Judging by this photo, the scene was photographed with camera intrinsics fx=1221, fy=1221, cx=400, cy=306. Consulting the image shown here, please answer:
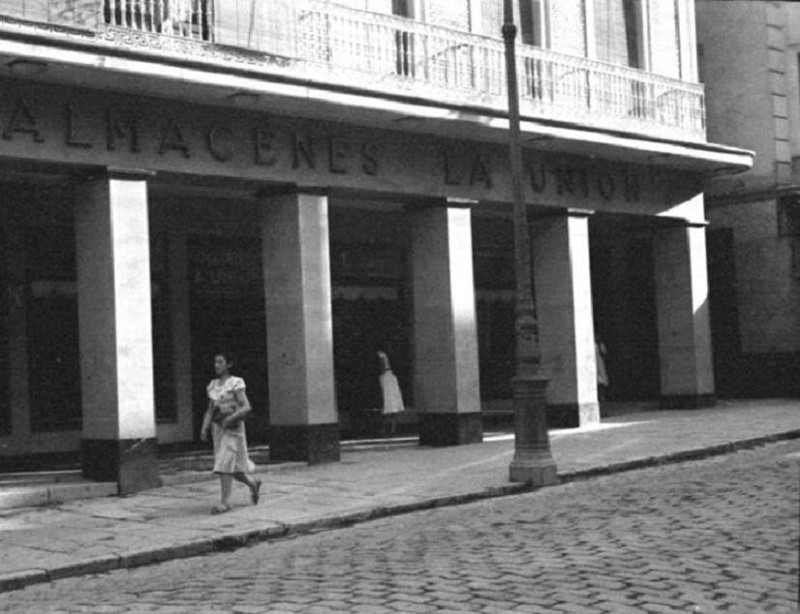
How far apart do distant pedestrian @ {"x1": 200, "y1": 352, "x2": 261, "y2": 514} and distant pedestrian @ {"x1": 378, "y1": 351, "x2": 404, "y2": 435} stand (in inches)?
349

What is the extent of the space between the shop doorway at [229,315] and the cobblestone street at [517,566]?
29.1ft

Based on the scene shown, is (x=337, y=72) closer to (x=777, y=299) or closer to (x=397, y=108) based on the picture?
(x=397, y=108)

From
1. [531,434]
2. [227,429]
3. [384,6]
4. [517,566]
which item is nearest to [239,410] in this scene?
[227,429]

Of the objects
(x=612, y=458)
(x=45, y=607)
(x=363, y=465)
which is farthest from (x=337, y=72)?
(x=45, y=607)

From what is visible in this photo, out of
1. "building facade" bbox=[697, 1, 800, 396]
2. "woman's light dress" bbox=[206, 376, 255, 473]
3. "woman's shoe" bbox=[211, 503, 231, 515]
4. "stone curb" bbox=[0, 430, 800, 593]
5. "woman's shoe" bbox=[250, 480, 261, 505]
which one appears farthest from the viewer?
"building facade" bbox=[697, 1, 800, 396]

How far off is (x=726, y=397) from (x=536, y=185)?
9.24 m

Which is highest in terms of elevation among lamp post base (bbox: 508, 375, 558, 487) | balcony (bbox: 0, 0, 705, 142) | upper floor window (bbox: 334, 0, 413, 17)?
upper floor window (bbox: 334, 0, 413, 17)

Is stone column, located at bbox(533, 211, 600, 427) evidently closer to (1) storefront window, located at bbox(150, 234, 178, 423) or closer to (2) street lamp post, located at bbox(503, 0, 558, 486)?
(1) storefront window, located at bbox(150, 234, 178, 423)

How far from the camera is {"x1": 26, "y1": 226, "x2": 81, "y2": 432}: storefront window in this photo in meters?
18.3

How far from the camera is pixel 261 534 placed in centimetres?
1159

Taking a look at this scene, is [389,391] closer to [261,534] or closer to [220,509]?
[220,509]

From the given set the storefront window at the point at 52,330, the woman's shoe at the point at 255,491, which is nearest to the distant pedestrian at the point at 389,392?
the storefront window at the point at 52,330

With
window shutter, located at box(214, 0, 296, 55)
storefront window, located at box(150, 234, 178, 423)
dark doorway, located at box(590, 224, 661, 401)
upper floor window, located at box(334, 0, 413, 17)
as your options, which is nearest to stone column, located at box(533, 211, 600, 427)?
upper floor window, located at box(334, 0, 413, 17)

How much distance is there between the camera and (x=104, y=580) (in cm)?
989
